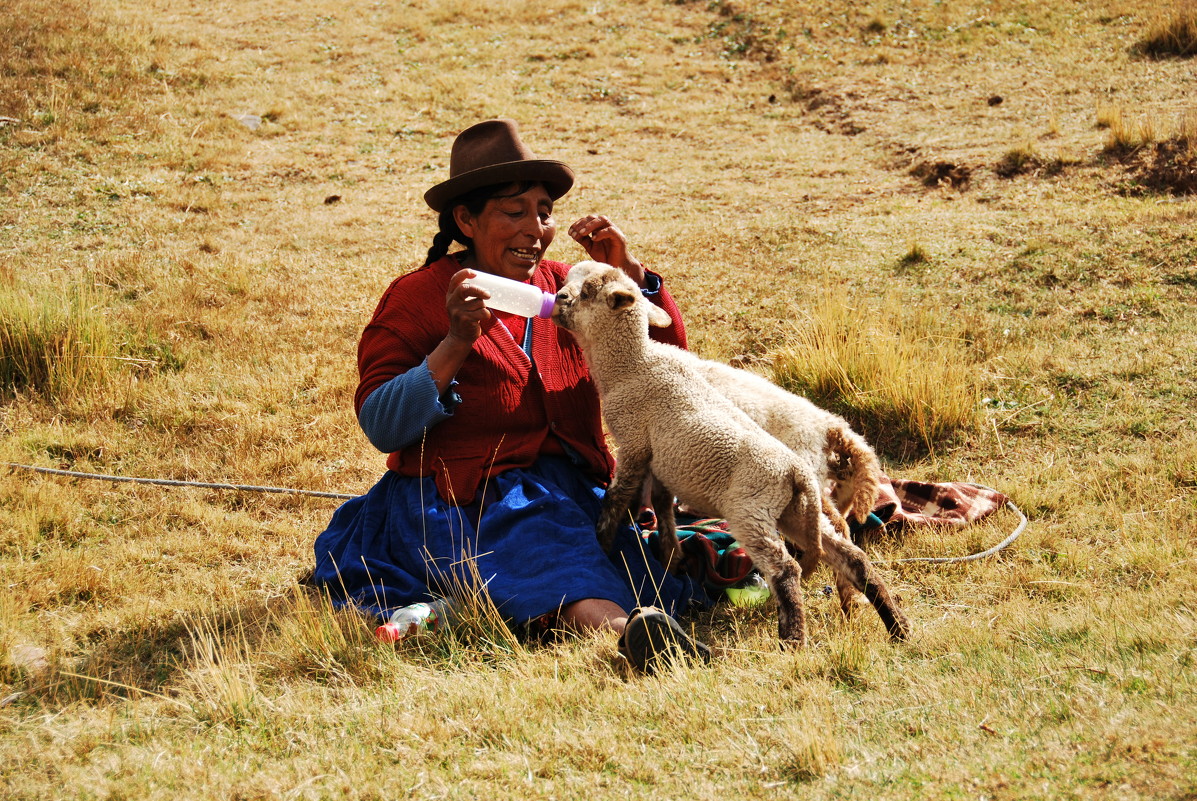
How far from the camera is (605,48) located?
15.9m

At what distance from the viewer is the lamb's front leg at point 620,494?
147 inches

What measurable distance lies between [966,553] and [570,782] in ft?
7.81

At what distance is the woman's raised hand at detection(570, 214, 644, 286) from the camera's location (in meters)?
4.24

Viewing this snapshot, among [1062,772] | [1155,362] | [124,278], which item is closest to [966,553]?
[1062,772]

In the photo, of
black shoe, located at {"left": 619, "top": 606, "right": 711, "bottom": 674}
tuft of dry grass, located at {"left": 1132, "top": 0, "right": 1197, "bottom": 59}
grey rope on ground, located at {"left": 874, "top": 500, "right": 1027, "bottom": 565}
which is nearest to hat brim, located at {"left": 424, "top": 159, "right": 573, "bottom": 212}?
black shoe, located at {"left": 619, "top": 606, "right": 711, "bottom": 674}

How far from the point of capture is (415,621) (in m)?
3.53

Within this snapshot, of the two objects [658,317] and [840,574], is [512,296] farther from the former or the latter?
[840,574]

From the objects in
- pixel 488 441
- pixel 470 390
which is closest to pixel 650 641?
pixel 488 441

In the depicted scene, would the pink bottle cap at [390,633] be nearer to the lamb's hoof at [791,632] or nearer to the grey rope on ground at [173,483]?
the lamb's hoof at [791,632]

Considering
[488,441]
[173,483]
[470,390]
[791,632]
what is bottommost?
[173,483]

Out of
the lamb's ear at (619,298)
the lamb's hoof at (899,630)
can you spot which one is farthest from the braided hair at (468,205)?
the lamb's hoof at (899,630)

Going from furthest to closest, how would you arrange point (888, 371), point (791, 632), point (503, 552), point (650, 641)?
point (888, 371) < point (503, 552) < point (791, 632) < point (650, 641)

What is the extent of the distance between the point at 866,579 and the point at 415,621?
162cm

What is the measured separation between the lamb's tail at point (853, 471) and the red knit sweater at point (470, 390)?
3.34 ft
